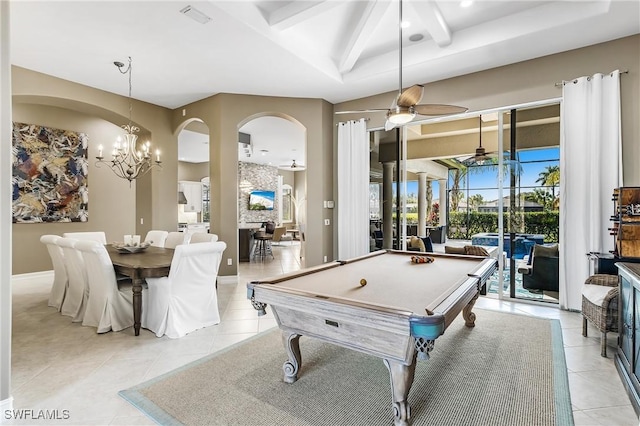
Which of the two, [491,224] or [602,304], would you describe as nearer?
[602,304]

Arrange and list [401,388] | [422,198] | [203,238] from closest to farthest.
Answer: [401,388], [203,238], [422,198]

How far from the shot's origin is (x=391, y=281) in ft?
8.06

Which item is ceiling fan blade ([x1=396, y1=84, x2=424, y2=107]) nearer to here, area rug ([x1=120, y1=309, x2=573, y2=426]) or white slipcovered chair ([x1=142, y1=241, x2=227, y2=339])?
area rug ([x1=120, y1=309, x2=573, y2=426])

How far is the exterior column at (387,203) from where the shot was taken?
5977 millimetres

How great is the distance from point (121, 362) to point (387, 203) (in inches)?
186

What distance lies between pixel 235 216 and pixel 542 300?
4.91 m

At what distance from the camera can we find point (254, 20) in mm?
3588

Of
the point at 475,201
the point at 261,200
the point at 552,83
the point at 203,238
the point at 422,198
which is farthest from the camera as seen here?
the point at 261,200

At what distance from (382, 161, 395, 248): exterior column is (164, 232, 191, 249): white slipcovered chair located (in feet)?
11.5

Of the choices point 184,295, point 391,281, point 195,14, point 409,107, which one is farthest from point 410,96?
point 184,295

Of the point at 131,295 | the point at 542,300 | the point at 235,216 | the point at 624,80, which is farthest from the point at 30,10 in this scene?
the point at 542,300

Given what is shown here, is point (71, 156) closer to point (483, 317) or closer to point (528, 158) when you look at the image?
point (483, 317)

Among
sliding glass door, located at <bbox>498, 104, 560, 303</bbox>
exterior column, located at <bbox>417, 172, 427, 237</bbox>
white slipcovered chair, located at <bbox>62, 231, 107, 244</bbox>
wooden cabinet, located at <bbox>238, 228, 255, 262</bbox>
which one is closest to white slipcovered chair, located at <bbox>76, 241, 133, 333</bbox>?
white slipcovered chair, located at <bbox>62, 231, 107, 244</bbox>

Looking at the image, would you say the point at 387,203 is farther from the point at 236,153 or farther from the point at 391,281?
the point at 391,281
